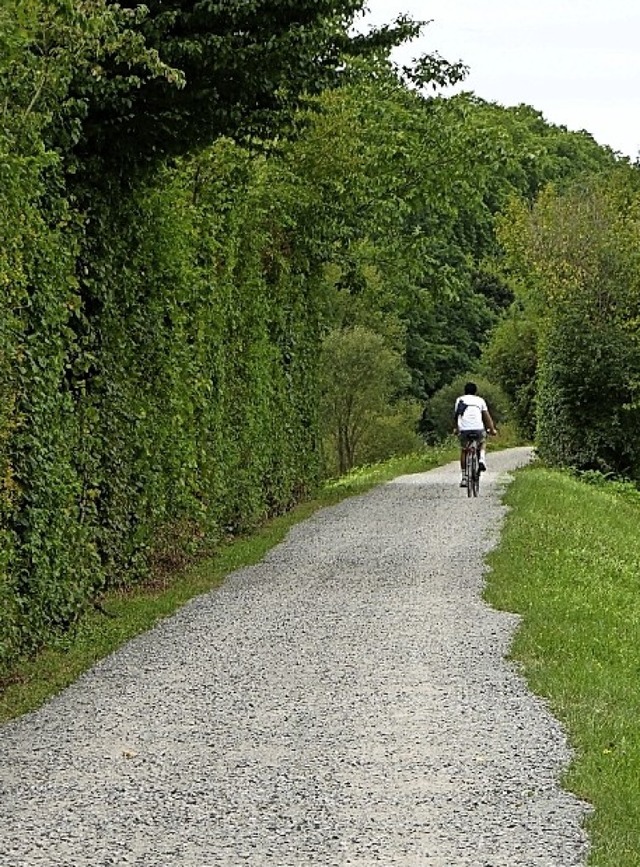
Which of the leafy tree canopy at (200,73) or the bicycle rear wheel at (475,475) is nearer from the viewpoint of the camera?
the leafy tree canopy at (200,73)

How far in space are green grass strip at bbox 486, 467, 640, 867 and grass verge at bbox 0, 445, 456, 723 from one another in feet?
9.71

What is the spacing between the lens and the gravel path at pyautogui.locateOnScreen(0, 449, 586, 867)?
6066mm

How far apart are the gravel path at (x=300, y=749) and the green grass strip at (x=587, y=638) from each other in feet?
0.52

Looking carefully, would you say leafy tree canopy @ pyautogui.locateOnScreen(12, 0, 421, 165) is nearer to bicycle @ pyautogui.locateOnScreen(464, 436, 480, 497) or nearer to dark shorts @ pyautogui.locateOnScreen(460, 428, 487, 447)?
bicycle @ pyautogui.locateOnScreen(464, 436, 480, 497)

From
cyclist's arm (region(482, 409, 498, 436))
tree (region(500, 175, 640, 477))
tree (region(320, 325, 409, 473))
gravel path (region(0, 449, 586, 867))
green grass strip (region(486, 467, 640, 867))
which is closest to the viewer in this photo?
gravel path (region(0, 449, 586, 867))

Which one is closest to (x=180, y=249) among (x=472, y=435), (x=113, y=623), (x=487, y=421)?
(x=113, y=623)

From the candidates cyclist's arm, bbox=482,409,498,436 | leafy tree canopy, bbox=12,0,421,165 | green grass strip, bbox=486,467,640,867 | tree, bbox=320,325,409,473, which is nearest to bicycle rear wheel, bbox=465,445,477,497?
cyclist's arm, bbox=482,409,498,436

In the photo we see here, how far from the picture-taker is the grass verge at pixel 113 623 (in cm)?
950

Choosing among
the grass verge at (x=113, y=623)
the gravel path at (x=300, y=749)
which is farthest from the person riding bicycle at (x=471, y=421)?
the gravel path at (x=300, y=749)

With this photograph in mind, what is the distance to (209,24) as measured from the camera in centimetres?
1278

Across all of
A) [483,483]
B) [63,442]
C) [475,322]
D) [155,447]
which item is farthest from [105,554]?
[475,322]

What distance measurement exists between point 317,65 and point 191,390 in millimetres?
4172

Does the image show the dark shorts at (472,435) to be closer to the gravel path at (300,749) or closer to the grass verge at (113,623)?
the grass verge at (113,623)

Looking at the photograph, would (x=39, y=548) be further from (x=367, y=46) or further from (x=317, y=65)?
(x=367, y=46)
